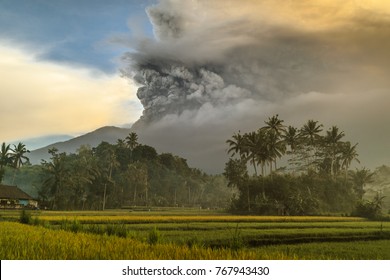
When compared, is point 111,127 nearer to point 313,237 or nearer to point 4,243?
point 4,243

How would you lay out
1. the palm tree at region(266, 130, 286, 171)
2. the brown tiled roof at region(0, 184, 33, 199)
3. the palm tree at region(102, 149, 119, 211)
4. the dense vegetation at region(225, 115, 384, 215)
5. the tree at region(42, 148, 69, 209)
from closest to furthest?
the palm tree at region(266, 130, 286, 171), the palm tree at region(102, 149, 119, 211), the dense vegetation at region(225, 115, 384, 215), the brown tiled roof at region(0, 184, 33, 199), the tree at region(42, 148, 69, 209)

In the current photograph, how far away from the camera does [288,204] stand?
103 feet

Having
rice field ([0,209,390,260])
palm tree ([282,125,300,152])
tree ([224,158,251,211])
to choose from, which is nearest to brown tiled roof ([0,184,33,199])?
rice field ([0,209,390,260])

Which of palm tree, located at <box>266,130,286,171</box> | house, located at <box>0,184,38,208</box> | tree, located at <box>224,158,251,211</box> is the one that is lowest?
house, located at <box>0,184,38,208</box>

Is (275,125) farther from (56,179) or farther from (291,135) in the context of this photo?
(56,179)

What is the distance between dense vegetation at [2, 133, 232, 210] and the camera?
77.7ft

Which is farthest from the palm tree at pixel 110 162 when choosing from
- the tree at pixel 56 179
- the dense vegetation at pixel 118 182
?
the tree at pixel 56 179

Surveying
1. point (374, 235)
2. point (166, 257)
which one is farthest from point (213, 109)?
point (374, 235)

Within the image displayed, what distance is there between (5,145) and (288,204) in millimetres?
23528

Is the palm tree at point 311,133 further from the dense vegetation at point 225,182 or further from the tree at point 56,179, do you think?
the tree at point 56,179

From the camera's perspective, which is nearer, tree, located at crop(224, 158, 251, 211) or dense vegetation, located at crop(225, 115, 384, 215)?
dense vegetation, located at crop(225, 115, 384, 215)

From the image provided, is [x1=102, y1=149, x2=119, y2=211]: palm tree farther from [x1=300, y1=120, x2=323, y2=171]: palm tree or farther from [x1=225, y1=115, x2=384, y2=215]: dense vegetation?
[x1=300, y1=120, x2=323, y2=171]: palm tree

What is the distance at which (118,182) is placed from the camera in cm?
3194

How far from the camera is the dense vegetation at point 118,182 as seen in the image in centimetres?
2369
